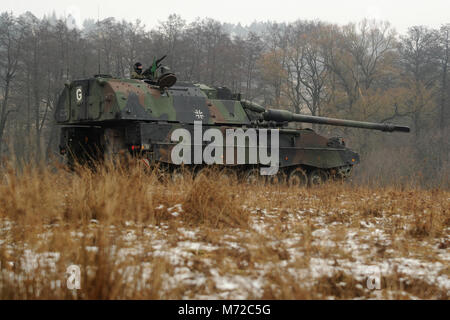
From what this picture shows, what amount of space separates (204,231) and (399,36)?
33.2m

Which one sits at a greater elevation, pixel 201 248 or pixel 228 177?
pixel 228 177

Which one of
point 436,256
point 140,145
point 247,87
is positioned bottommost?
point 436,256

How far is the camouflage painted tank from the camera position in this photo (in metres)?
11.4

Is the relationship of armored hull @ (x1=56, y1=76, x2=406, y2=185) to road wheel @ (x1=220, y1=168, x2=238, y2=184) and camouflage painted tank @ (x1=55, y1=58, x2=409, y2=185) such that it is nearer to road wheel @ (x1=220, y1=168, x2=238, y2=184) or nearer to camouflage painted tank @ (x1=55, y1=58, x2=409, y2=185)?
camouflage painted tank @ (x1=55, y1=58, x2=409, y2=185)

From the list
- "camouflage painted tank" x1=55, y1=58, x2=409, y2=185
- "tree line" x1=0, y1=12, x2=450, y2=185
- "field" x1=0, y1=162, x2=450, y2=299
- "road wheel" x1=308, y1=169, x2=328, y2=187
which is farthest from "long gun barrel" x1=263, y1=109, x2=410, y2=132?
"tree line" x1=0, y1=12, x2=450, y2=185

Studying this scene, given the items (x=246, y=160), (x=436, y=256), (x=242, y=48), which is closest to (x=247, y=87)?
(x=242, y=48)

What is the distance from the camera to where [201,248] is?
467cm

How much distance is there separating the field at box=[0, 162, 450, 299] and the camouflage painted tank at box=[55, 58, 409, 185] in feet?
13.9

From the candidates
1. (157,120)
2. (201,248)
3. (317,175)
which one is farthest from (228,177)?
(317,175)

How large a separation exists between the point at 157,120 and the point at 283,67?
2459 centimetres

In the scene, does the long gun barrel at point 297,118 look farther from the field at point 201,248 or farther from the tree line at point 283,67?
A: the tree line at point 283,67

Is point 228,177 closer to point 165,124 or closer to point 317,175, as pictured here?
point 165,124
